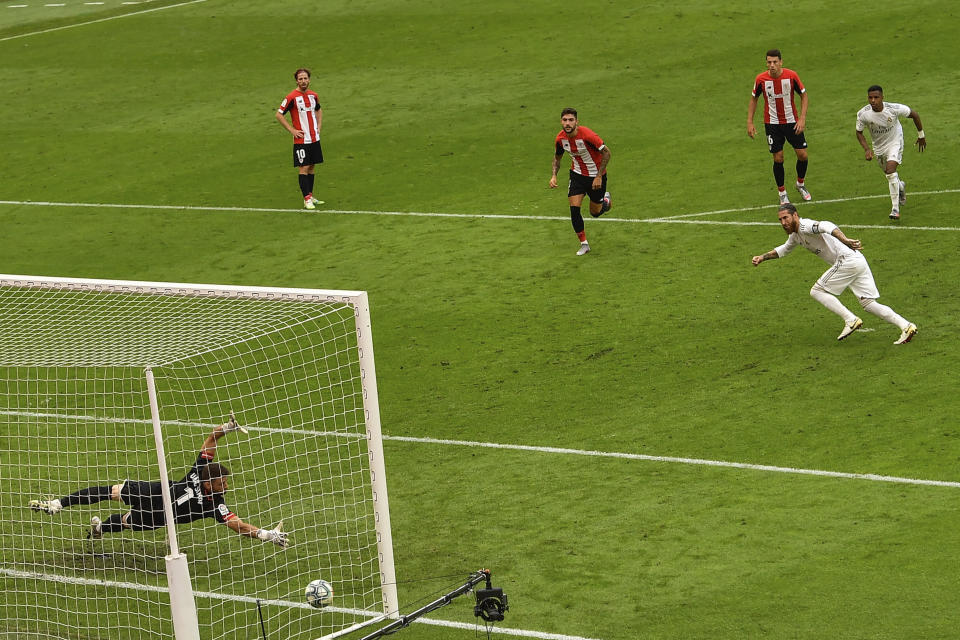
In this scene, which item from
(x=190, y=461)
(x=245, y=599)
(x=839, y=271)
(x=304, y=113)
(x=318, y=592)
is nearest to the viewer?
(x=318, y=592)

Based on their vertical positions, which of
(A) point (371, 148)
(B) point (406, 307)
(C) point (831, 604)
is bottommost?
(C) point (831, 604)

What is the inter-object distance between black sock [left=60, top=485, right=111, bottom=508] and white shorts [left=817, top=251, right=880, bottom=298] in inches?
306

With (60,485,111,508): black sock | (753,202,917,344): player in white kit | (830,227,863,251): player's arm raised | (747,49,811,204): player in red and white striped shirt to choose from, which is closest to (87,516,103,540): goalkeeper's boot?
(60,485,111,508): black sock

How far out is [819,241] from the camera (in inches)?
589

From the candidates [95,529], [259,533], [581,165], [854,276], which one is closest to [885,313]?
[854,276]

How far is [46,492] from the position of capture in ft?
41.1

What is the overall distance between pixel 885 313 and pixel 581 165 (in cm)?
515

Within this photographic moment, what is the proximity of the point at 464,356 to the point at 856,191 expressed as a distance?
7533 millimetres

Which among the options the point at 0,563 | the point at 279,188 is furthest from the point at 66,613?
the point at 279,188

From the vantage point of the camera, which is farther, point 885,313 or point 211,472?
point 885,313

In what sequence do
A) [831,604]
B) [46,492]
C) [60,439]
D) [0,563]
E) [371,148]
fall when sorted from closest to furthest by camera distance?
[831,604], [0,563], [46,492], [60,439], [371,148]

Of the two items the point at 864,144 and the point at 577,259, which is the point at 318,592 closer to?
the point at 577,259

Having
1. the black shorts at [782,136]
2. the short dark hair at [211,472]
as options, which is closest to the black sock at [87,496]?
the short dark hair at [211,472]

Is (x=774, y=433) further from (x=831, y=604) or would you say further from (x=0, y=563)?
(x=0, y=563)
